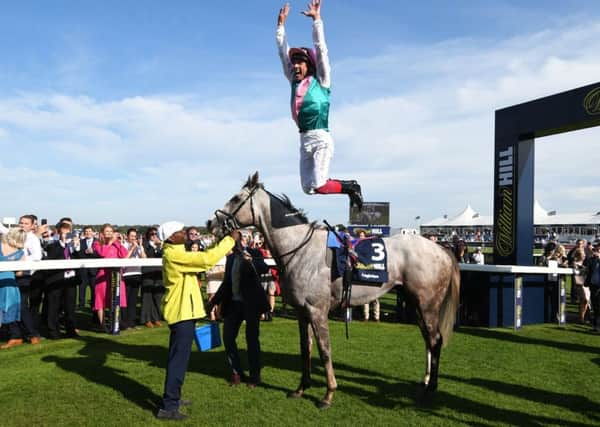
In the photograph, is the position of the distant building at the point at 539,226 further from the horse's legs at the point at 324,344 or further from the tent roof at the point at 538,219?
the horse's legs at the point at 324,344

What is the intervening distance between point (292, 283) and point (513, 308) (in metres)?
6.71

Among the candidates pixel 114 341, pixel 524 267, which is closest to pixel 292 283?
pixel 114 341

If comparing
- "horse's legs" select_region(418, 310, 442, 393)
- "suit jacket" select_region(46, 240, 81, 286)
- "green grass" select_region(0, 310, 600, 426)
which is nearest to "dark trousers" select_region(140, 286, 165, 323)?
"green grass" select_region(0, 310, 600, 426)

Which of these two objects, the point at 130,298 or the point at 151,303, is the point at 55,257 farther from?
the point at 151,303

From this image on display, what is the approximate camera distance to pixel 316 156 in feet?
15.9

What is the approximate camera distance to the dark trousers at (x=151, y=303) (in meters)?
9.27

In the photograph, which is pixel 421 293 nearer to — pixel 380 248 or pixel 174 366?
pixel 380 248

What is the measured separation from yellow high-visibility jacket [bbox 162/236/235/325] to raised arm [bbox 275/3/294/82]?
1871mm

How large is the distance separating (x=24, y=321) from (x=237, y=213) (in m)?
4.87

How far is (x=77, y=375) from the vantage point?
5.83m

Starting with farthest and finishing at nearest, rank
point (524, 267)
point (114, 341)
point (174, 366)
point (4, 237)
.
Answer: point (524, 267), point (114, 341), point (4, 237), point (174, 366)

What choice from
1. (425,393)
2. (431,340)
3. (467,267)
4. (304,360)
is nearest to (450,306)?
(431,340)

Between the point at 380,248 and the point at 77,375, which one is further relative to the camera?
the point at 77,375

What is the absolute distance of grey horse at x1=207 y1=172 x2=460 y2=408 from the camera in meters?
4.87
